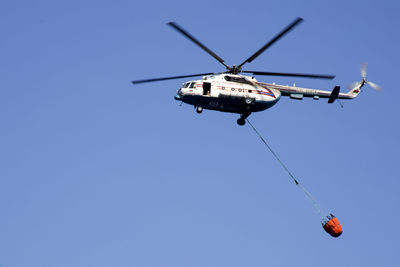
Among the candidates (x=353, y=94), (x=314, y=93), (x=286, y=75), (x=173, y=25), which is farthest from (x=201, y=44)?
(x=353, y=94)

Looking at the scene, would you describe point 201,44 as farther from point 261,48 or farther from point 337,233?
point 337,233

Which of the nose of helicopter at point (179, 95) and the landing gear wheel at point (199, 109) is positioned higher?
the nose of helicopter at point (179, 95)

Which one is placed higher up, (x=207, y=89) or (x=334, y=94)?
(x=207, y=89)

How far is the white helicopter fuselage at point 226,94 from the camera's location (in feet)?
150

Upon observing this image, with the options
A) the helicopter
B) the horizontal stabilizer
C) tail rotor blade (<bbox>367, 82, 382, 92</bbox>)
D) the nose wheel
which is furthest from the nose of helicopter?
tail rotor blade (<bbox>367, 82, 382, 92</bbox>)

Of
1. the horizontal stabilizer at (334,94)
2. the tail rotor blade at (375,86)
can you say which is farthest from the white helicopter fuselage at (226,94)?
the tail rotor blade at (375,86)

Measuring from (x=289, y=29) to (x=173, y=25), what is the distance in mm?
7847

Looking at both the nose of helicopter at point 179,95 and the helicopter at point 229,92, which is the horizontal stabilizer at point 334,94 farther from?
the nose of helicopter at point 179,95

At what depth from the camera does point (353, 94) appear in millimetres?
52281

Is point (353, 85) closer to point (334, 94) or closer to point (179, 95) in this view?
point (334, 94)

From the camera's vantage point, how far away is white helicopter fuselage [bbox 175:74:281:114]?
4581 cm

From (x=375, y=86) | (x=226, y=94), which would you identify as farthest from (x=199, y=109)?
(x=375, y=86)

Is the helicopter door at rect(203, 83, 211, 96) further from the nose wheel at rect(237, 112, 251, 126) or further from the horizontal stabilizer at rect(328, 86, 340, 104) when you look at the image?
the horizontal stabilizer at rect(328, 86, 340, 104)

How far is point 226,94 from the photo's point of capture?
45875 millimetres
